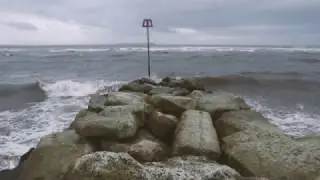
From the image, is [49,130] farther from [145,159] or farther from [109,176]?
[109,176]

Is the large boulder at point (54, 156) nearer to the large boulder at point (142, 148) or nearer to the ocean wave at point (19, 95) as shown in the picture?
the large boulder at point (142, 148)

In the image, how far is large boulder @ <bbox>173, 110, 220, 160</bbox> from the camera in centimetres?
446

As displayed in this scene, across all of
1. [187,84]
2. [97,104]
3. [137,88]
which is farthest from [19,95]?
[97,104]

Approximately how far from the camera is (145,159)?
4477 millimetres

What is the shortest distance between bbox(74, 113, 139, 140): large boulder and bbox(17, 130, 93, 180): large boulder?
0.17 meters

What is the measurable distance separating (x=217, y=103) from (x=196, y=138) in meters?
2.29

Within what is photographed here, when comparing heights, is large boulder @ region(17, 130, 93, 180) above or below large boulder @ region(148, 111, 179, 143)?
below

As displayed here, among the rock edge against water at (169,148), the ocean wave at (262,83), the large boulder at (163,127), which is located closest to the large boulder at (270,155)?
the rock edge against water at (169,148)

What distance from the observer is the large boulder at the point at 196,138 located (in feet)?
14.6

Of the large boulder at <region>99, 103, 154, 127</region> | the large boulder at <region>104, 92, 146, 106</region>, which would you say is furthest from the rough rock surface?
the large boulder at <region>99, 103, 154, 127</region>

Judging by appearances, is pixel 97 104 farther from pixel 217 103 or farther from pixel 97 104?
pixel 217 103

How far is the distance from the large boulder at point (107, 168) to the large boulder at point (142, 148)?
3.10ft

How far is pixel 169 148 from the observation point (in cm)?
500

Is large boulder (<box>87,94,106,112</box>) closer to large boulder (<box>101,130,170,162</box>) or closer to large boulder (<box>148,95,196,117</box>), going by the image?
large boulder (<box>148,95,196,117</box>)
